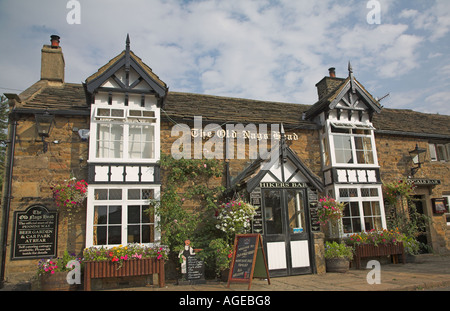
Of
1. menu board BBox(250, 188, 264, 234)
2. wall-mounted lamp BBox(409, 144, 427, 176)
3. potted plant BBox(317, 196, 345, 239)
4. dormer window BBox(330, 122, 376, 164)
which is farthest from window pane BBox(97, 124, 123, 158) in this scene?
wall-mounted lamp BBox(409, 144, 427, 176)

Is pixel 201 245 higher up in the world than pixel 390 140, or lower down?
lower down

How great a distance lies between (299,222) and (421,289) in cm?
329

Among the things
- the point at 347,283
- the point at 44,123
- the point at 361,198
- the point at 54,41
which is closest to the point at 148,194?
the point at 44,123

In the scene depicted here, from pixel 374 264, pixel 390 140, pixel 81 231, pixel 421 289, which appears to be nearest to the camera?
pixel 421 289

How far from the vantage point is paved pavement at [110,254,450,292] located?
275 inches

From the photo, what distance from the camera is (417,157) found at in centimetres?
1294

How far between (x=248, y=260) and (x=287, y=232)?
6.65 feet

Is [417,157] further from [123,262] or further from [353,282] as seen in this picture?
[123,262]

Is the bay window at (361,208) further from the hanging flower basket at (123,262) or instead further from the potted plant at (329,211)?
the hanging flower basket at (123,262)

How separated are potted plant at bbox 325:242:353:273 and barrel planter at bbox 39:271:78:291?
6.93 metres

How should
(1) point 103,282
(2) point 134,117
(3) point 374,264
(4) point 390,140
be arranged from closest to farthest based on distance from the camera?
(1) point 103,282
(2) point 134,117
(3) point 374,264
(4) point 390,140

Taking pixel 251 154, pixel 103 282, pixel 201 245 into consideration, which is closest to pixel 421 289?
pixel 201 245

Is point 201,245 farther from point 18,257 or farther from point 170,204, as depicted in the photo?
point 18,257

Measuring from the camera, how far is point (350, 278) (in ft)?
27.3
